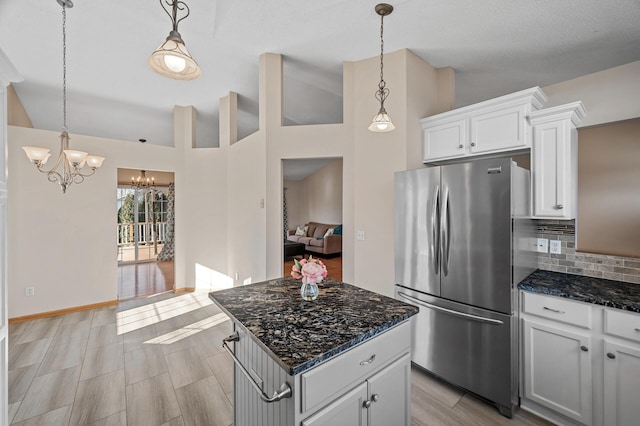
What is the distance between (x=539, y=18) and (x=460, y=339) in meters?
2.65

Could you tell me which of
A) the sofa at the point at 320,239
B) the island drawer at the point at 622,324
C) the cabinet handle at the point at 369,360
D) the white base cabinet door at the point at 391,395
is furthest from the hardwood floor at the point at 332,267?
the cabinet handle at the point at 369,360

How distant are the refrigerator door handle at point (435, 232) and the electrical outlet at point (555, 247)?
109 centimetres

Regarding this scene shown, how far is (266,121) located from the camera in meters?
3.55

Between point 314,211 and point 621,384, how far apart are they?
858 cm

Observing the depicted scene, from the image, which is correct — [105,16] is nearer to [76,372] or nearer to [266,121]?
[266,121]

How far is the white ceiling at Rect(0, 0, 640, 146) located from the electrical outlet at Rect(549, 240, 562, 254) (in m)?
1.74

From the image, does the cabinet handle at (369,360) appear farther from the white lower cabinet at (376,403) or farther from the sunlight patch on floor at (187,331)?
the sunlight patch on floor at (187,331)

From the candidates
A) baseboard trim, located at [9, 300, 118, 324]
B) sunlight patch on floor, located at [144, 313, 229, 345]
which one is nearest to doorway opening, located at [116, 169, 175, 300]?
baseboard trim, located at [9, 300, 118, 324]

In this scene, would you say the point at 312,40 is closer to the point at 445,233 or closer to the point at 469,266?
the point at 445,233

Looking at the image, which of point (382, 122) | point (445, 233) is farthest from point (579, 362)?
point (382, 122)

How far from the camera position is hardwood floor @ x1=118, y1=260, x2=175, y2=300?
506cm

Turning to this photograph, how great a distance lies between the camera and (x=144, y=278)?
5.98 m

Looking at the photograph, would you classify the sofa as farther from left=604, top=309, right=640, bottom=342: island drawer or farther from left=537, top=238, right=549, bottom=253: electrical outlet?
left=604, top=309, right=640, bottom=342: island drawer

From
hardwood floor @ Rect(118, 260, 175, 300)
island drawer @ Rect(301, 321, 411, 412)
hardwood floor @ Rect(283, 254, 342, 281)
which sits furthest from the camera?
hardwood floor @ Rect(283, 254, 342, 281)
